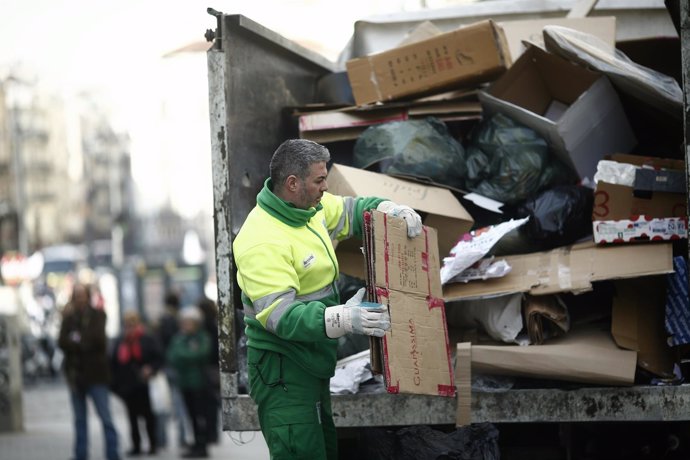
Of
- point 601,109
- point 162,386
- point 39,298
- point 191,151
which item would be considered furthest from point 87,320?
point 191,151

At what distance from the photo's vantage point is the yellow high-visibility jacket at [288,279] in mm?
3740

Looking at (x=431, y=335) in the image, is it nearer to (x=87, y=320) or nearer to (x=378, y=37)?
(x=378, y=37)

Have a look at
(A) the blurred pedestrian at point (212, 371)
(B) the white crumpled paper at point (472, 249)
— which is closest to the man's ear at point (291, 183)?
(B) the white crumpled paper at point (472, 249)

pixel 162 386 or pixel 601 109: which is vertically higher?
pixel 601 109

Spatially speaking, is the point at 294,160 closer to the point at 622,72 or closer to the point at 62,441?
the point at 622,72

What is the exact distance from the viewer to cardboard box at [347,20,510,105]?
208 inches

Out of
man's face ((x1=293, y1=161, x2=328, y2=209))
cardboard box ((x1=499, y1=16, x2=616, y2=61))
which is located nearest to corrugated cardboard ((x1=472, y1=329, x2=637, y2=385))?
man's face ((x1=293, y1=161, x2=328, y2=209))

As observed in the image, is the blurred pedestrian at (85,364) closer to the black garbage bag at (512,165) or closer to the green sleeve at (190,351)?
the green sleeve at (190,351)

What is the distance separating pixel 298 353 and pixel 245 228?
447 mm

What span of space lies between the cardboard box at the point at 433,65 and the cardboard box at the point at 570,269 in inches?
40.3

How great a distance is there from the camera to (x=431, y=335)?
4.10 metres

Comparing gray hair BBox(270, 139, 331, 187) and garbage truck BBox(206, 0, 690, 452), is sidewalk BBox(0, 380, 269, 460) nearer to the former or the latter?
garbage truck BBox(206, 0, 690, 452)

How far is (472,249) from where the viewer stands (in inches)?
183

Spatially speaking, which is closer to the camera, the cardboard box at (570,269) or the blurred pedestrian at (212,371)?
the cardboard box at (570,269)
